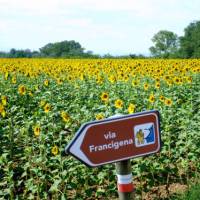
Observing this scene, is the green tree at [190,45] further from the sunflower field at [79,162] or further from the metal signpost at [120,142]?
the metal signpost at [120,142]

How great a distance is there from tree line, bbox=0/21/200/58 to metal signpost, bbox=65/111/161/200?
24517mm

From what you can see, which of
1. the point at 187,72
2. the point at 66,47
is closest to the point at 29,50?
the point at 66,47

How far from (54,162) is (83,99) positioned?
363cm

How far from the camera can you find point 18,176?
574 centimetres

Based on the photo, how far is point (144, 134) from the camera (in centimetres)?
282

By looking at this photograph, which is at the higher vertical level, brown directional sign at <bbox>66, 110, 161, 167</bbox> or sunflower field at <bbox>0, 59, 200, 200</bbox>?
brown directional sign at <bbox>66, 110, 161, 167</bbox>

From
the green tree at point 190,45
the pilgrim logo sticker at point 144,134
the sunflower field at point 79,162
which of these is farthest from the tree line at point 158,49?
the pilgrim logo sticker at point 144,134

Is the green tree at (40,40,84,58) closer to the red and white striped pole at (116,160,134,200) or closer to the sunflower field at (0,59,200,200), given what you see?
the sunflower field at (0,59,200,200)

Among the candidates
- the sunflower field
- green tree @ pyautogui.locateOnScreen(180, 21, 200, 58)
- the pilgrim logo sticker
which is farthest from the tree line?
the pilgrim logo sticker

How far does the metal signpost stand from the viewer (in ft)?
8.77

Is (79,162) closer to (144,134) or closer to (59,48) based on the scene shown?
(144,134)

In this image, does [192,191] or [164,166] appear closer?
[192,191]

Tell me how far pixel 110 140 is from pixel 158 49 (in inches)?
2887

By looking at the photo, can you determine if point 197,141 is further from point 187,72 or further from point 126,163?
point 187,72
